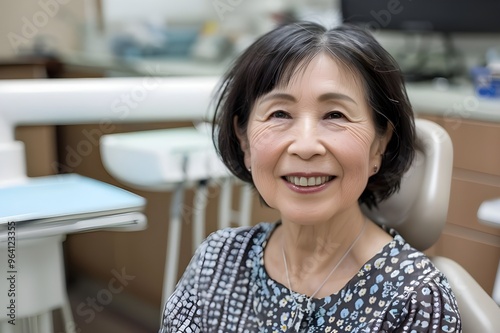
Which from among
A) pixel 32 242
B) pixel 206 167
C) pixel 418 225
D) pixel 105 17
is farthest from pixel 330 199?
pixel 105 17

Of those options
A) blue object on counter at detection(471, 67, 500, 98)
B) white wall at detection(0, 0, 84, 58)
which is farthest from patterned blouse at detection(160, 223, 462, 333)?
white wall at detection(0, 0, 84, 58)

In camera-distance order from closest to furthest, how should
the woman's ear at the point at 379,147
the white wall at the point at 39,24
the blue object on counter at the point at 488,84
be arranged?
the woman's ear at the point at 379,147, the blue object on counter at the point at 488,84, the white wall at the point at 39,24

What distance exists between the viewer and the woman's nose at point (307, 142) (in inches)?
41.2

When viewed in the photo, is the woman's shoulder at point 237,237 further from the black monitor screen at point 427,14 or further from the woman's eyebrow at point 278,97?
the black monitor screen at point 427,14

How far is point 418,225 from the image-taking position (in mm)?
1206

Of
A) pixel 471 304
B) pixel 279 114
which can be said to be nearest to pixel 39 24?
pixel 279 114

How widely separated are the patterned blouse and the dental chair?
6 centimetres

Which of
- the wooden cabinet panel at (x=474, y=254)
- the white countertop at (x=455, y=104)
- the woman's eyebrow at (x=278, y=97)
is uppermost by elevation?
the woman's eyebrow at (x=278, y=97)

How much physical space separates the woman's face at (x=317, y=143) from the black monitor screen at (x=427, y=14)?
56.7 inches

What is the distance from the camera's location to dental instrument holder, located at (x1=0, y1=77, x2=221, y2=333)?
1.36 metres

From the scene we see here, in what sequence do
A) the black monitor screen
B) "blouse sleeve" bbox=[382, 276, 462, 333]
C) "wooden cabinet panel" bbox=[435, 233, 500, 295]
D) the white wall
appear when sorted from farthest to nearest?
the white wall → the black monitor screen → "wooden cabinet panel" bbox=[435, 233, 500, 295] → "blouse sleeve" bbox=[382, 276, 462, 333]

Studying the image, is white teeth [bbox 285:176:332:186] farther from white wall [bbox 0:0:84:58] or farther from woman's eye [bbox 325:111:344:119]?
white wall [bbox 0:0:84:58]

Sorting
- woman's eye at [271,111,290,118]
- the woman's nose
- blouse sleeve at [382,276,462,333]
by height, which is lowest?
blouse sleeve at [382,276,462,333]
